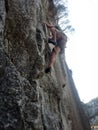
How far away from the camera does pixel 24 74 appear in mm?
6863

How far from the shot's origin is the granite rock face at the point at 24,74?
165 inches

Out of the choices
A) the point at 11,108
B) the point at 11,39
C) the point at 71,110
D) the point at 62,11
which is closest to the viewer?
the point at 11,108

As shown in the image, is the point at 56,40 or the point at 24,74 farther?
the point at 56,40

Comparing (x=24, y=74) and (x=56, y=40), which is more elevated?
(x=56, y=40)

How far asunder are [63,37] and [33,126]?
219 inches

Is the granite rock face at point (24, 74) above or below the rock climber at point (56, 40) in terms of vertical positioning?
below

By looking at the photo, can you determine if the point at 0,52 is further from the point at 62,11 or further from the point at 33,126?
the point at 62,11

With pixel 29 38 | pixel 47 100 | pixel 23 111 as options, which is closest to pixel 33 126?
pixel 23 111

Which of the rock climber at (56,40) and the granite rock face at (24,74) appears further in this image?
the rock climber at (56,40)

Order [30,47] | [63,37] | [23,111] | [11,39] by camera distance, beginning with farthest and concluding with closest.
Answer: [63,37] → [30,47] → [11,39] → [23,111]

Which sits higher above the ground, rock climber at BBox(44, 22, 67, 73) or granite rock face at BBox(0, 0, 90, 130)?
rock climber at BBox(44, 22, 67, 73)

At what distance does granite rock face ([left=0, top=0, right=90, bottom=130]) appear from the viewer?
4.20m

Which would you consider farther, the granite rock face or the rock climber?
the rock climber

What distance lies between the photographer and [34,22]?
7.71 m
